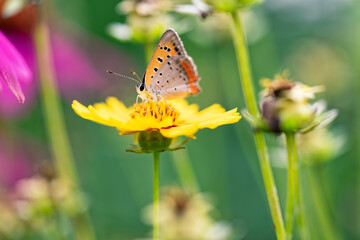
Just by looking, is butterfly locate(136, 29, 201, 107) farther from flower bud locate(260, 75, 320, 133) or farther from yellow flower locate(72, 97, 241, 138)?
flower bud locate(260, 75, 320, 133)

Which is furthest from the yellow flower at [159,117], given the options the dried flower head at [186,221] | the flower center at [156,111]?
the dried flower head at [186,221]

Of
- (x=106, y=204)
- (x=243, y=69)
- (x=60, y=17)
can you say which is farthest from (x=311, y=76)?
(x=243, y=69)

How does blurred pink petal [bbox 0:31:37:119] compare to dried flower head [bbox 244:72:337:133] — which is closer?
dried flower head [bbox 244:72:337:133]

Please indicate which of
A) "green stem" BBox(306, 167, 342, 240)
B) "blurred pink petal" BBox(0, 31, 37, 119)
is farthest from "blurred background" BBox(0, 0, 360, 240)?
"green stem" BBox(306, 167, 342, 240)

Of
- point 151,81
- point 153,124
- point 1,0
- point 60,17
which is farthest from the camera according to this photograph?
point 60,17

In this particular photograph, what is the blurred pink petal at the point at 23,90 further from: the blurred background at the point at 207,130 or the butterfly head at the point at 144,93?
the butterfly head at the point at 144,93

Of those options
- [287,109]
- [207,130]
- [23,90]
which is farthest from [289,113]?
[207,130]

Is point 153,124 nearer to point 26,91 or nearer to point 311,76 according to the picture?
point 26,91
